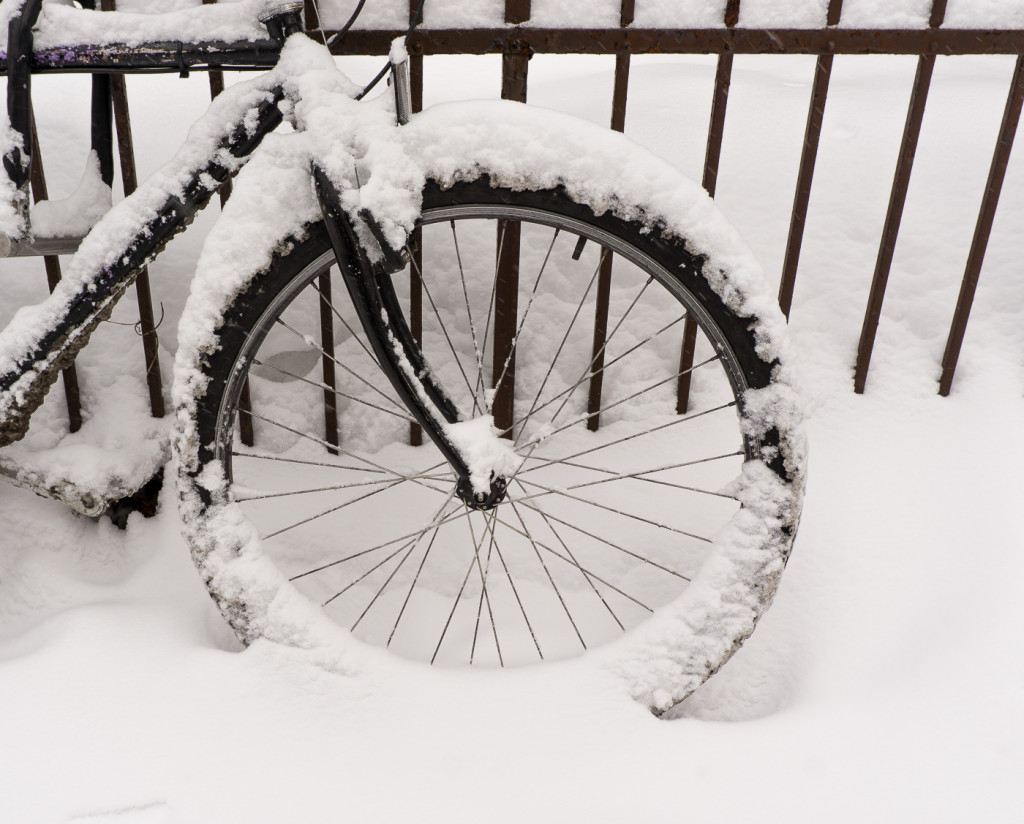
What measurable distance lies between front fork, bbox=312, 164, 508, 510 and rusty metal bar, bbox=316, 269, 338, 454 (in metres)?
0.45

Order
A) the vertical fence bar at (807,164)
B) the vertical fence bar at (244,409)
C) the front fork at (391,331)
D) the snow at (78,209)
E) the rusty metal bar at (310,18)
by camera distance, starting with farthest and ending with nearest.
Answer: the vertical fence bar at (244,409) → the vertical fence bar at (807,164) → the rusty metal bar at (310,18) → the snow at (78,209) → the front fork at (391,331)

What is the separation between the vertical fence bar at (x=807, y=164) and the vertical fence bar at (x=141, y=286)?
1373 millimetres

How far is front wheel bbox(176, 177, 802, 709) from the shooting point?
149cm

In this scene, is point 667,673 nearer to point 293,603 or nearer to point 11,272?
point 293,603

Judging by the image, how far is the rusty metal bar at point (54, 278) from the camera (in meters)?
1.75

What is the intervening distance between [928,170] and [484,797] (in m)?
1.88

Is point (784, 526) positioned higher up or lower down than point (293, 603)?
higher up

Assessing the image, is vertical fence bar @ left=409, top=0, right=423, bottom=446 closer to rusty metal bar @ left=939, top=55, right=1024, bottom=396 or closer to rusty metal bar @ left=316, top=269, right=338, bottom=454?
rusty metal bar @ left=316, top=269, right=338, bottom=454

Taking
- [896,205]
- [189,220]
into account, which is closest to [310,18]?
[189,220]

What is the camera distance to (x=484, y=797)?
52.9 inches

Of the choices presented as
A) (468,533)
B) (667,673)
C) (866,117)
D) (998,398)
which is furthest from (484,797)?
(866,117)

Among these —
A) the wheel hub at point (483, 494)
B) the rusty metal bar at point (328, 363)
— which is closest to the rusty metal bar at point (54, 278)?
the rusty metal bar at point (328, 363)

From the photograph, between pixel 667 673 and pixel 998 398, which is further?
pixel 998 398

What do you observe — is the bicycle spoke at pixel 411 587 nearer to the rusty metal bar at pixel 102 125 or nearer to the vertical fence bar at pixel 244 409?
the vertical fence bar at pixel 244 409
